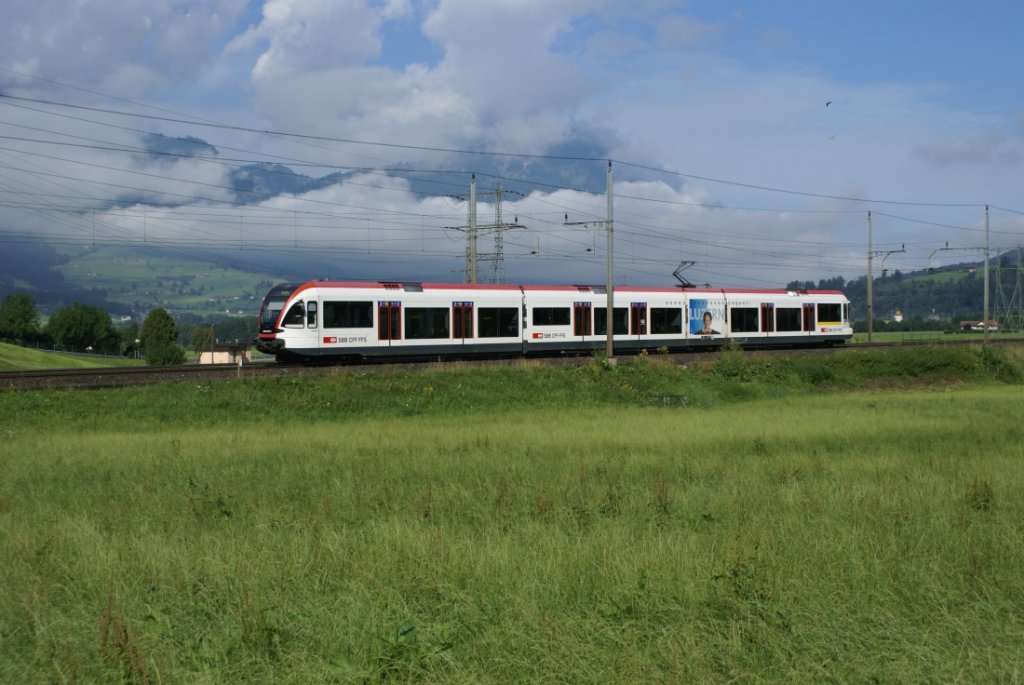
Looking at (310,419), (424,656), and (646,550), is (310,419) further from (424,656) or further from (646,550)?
(424,656)

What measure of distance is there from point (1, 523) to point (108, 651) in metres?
5.34

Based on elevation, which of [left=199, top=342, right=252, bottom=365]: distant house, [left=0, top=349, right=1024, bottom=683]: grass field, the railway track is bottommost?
[left=0, top=349, right=1024, bottom=683]: grass field

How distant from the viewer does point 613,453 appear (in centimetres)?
1809

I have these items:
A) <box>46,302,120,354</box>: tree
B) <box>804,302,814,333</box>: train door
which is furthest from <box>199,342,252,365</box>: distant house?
<box>46,302,120,354</box>: tree

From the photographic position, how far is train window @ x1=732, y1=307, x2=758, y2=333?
51.1 m

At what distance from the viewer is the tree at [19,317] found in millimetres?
158875

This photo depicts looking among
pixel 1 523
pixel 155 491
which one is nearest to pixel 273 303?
pixel 155 491

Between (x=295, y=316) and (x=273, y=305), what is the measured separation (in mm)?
1279

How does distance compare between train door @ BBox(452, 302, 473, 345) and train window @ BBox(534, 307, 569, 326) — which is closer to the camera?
train door @ BBox(452, 302, 473, 345)

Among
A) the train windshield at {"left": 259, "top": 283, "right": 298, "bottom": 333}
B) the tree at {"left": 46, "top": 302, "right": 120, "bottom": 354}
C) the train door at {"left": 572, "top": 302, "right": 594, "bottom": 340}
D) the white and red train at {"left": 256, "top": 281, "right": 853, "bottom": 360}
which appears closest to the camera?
the train windshield at {"left": 259, "top": 283, "right": 298, "bottom": 333}

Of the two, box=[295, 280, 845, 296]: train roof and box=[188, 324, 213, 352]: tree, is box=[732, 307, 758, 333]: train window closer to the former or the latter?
box=[295, 280, 845, 296]: train roof

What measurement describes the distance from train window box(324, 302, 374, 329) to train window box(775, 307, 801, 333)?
1049 inches

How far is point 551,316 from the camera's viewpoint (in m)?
43.5

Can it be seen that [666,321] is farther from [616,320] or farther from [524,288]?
[524,288]
